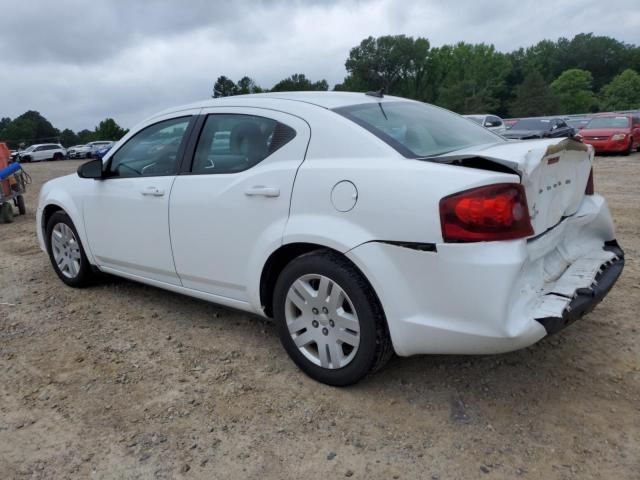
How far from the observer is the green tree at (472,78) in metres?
75.2

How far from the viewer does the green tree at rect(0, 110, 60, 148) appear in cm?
7510

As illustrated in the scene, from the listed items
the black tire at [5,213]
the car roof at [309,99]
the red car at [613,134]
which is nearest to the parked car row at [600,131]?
the red car at [613,134]

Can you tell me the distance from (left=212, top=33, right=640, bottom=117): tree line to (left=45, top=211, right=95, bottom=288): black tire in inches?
3060

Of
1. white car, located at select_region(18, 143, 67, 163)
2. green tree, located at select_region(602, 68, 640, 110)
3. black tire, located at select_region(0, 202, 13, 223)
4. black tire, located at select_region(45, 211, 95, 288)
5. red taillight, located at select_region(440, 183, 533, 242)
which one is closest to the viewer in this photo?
red taillight, located at select_region(440, 183, 533, 242)

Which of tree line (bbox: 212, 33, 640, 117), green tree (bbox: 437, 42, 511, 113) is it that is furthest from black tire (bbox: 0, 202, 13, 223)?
tree line (bbox: 212, 33, 640, 117)

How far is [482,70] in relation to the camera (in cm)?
8512

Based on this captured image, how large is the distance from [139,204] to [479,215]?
94.6 inches

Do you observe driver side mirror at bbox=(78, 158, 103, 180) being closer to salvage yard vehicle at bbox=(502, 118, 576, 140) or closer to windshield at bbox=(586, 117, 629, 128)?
salvage yard vehicle at bbox=(502, 118, 576, 140)

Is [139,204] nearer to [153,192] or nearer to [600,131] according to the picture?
[153,192]

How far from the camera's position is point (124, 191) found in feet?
12.6

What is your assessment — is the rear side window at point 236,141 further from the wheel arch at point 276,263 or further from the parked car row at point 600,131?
the parked car row at point 600,131

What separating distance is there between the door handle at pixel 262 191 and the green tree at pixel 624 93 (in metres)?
80.0

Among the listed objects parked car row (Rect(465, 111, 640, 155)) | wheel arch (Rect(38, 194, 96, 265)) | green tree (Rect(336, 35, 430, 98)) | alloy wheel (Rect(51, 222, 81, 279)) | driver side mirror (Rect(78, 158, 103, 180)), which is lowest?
parked car row (Rect(465, 111, 640, 155))

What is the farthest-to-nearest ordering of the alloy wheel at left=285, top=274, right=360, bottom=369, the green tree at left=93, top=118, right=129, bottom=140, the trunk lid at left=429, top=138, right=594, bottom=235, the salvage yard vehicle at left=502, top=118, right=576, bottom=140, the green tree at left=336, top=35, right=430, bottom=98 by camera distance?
1. the green tree at left=336, top=35, right=430, bottom=98
2. the green tree at left=93, top=118, right=129, bottom=140
3. the salvage yard vehicle at left=502, top=118, right=576, bottom=140
4. the alloy wheel at left=285, top=274, right=360, bottom=369
5. the trunk lid at left=429, top=138, right=594, bottom=235
